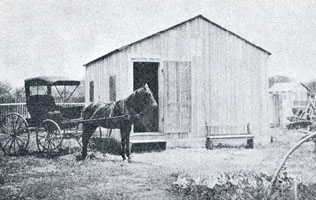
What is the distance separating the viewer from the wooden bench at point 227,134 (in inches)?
532

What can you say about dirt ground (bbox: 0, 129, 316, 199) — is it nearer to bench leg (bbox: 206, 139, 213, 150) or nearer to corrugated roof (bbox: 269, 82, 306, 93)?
bench leg (bbox: 206, 139, 213, 150)

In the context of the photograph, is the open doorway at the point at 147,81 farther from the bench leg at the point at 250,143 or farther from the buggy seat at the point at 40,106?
the buggy seat at the point at 40,106

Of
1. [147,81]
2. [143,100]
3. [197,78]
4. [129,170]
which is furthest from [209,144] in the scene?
[129,170]

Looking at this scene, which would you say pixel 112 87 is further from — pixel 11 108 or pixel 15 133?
pixel 11 108

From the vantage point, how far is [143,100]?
10.6 m

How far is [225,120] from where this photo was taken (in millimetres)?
14141

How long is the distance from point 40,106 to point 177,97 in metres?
4.84

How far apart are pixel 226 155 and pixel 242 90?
3.40 meters

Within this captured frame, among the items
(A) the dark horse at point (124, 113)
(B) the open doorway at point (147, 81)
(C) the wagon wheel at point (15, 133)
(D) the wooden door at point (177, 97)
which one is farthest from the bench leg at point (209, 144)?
(C) the wagon wheel at point (15, 133)

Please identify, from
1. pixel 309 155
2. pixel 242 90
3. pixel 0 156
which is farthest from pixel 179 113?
pixel 0 156

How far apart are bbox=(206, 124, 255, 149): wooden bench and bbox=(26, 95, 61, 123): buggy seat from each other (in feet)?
18.9

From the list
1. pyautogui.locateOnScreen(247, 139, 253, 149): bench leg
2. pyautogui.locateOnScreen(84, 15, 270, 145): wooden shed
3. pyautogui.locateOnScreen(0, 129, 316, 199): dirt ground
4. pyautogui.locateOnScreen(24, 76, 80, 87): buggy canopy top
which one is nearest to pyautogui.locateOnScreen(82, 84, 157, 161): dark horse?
pyautogui.locateOnScreen(0, 129, 316, 199): dirt ground

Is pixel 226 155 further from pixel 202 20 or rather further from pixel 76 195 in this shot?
pixel 76 195

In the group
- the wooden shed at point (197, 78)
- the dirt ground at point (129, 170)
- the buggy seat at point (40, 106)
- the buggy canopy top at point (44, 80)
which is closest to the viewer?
the dirt ground at point (129, 170)
